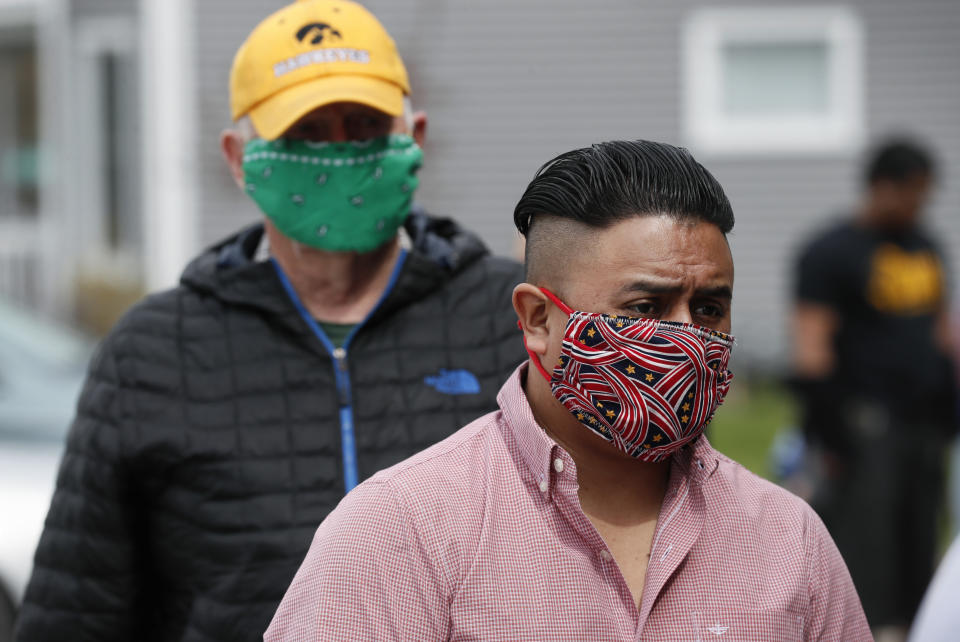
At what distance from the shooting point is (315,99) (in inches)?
105

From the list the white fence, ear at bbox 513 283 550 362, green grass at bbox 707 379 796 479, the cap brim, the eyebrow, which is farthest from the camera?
the white fence

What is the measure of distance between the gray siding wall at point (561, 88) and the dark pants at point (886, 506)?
6.01 meters

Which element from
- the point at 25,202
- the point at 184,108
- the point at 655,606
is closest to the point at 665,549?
the point at 655,606

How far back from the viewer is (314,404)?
2643 mm

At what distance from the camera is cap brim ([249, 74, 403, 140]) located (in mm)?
2674

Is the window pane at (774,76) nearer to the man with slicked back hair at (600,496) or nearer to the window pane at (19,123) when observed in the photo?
the window pane at (19,123)

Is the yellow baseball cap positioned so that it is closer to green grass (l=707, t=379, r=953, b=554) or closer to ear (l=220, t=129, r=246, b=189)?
ear (l=220, t=129, r=246, b=189)

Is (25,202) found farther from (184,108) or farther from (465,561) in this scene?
(465,561)

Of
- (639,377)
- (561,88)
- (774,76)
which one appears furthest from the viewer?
(774,76)

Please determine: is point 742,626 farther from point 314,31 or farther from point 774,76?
point 774,76

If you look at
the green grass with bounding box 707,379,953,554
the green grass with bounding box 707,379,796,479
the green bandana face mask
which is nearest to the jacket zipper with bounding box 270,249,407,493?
the green bandana face mask

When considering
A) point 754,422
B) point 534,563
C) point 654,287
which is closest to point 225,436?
point 534,563

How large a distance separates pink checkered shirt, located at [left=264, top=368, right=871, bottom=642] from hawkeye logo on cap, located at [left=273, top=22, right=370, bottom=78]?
101cm

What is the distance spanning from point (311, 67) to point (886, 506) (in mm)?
4465
